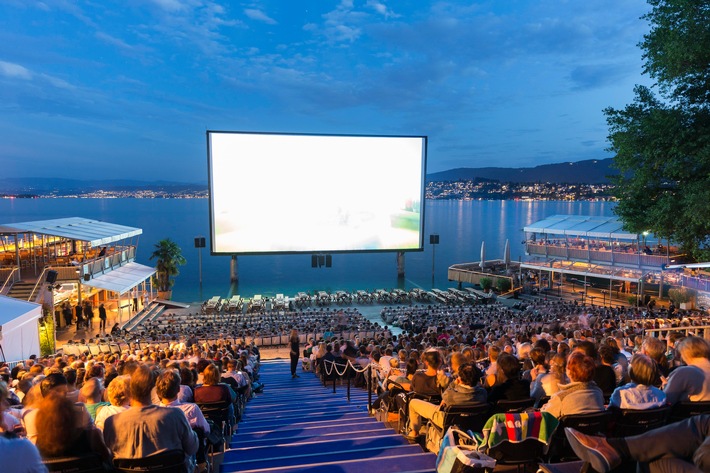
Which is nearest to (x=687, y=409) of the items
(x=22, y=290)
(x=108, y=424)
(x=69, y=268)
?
(x=108, y=424)

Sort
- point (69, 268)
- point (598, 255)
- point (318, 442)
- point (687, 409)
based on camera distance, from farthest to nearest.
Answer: point (598, 255) < point (69, 268) < point (318, 442) < point (687, 409)

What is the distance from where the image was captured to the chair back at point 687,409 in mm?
3555

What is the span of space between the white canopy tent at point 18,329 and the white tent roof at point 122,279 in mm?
6644

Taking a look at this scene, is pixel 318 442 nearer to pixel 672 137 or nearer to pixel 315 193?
pixel 672 137

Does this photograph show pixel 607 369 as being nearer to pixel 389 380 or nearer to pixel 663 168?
pixel 389 380

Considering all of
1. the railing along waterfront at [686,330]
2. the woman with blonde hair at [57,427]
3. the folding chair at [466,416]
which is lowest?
the railing along waterfront at [686,330]

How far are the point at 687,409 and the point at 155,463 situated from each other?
3.87m

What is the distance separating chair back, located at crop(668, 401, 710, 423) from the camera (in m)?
3.55

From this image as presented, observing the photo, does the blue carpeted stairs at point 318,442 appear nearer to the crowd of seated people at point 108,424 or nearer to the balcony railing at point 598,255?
the crowd of seated people at point 108,424

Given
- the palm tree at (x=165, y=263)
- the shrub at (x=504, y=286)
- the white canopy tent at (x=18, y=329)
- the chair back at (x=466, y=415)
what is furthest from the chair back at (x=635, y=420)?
the palm tree at (x=165, y=263)

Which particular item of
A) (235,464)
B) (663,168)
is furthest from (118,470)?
(663,168)

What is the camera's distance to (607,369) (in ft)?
14.8

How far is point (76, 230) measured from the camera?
23.3 m

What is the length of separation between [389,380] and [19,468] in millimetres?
4312
